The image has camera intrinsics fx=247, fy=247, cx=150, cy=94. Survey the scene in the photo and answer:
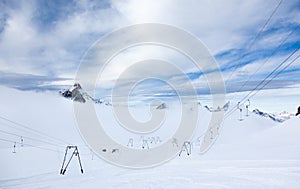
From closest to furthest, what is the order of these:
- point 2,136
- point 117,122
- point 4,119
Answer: point 2,136, point 4,119, point 117,122

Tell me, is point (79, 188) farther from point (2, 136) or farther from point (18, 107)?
point (18, 107)

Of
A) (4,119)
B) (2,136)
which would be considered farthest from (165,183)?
(4,119)

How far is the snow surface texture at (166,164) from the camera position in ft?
40.7

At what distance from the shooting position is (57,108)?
13300 cm

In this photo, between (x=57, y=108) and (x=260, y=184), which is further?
(x=57, y=108)

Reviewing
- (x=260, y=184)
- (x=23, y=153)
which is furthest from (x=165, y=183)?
(x=23, y=153)

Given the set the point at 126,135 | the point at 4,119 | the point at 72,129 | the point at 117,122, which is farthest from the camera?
the point at 117,122

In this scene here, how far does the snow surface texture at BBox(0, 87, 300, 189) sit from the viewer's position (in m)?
12.4

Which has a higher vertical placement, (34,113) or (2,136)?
(34,113)

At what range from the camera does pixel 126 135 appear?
128 meters

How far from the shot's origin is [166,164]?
23641 mm

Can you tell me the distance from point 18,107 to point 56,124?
1838 cm

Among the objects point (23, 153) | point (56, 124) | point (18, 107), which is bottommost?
point (23, 153)

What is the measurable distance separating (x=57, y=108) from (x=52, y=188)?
128 m
